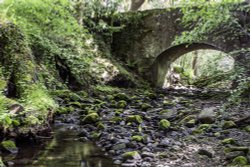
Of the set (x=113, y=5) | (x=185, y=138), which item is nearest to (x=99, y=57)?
(x=113, y=5)

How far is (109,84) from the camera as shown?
11.7 metres

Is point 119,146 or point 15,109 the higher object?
point 15,109

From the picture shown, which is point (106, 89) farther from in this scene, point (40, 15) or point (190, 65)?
point (190, 65)

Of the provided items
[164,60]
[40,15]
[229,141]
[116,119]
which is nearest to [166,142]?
[229,141]

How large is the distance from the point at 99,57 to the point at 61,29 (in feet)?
13.8

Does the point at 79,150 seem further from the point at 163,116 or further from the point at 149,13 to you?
the point at 149,13

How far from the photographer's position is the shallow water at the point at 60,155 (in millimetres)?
4130

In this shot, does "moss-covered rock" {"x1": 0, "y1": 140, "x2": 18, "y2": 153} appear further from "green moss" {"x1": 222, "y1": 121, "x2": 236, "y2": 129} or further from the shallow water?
"green moss" {"x1": 222, "y1": 121, "x2": 236, "y2": 129}

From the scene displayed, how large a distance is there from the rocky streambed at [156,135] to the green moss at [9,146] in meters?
0.43

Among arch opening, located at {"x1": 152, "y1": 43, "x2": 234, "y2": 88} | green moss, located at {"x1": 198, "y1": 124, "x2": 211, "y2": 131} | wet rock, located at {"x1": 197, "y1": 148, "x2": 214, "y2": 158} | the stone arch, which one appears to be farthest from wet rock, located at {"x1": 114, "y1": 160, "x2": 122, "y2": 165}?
the stone arch

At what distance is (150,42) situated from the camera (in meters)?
12.9

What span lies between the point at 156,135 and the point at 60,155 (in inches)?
76.9

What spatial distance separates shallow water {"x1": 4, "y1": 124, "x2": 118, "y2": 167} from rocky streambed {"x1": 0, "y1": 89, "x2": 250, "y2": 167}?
Answer: 0.03m

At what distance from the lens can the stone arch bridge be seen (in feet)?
40.7
